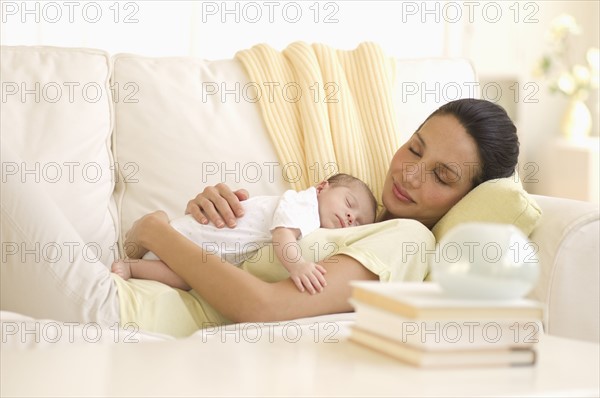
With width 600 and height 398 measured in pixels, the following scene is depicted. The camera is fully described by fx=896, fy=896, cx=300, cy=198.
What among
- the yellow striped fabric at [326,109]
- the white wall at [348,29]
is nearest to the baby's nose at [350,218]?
the yellow striped fabric at [326,109]

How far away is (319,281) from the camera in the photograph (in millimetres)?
1675

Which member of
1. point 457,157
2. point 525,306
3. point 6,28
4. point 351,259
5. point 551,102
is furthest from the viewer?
point 551,102

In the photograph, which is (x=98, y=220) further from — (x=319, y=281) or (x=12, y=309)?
(x=319, y=281)

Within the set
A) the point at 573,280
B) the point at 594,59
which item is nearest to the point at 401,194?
the point at 573,280

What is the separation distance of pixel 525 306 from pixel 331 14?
334 cm

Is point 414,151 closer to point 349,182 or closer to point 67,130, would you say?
point 349,182

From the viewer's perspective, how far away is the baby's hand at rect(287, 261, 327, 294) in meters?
1.67

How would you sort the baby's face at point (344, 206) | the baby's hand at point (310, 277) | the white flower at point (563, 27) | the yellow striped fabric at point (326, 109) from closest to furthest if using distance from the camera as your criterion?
the baby's hand at point (310, 277)
the baby's face at point (344, 206)
the yellow striped fabric at point (326, 109)
the white flower at point (563, 27)

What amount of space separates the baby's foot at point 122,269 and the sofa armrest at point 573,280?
834mm

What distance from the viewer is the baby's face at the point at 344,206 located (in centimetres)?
195

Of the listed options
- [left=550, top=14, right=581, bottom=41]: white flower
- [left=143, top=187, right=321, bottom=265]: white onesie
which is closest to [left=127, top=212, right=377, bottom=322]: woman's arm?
[left=143, top=187, right=321, bottom=265]: white onesie

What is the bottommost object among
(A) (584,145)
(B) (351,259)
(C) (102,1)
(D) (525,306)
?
(A) (584,145)

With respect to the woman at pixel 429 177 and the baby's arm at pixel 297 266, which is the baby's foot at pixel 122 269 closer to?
the woman at pixel 429 177

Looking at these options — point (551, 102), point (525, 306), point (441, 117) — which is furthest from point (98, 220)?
point (551, 102)
